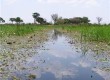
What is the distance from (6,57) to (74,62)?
208cm

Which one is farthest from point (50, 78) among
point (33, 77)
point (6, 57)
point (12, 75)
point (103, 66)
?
point (6, 57)

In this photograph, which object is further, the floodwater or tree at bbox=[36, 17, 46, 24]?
tree at bbox=[36, 17, 46, 24]

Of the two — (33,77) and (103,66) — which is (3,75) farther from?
(103,66)

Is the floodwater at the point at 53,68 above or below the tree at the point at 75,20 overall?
above

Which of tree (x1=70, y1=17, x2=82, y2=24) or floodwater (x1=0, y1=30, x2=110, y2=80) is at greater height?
floodwater (x1=0, y1=30, x2=110, y2=80)

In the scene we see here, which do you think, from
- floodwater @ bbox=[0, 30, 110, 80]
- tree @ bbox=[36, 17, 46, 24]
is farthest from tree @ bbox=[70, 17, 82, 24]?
floodwater @ bbox=[0, 30, 110, 80]

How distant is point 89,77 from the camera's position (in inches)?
244

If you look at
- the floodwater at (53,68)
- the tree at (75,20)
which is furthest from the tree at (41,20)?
the floodwater at (53,68)

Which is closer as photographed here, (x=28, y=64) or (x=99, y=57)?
(x=28, y=64)

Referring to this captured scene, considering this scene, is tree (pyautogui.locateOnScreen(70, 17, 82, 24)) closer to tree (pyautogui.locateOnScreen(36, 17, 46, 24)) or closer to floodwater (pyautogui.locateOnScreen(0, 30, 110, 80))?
tree (pyautogui.locateOnScreen(36, 17, 46, 24))

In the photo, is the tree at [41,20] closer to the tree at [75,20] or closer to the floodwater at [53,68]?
the tree at [75,20]

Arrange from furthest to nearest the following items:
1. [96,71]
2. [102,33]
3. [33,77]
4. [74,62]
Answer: [102,33]
[74,62]
[96,71]
[33,77]

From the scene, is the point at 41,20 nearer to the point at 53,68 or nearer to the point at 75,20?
the point at 75,20

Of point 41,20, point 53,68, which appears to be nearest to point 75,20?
point 41,20
